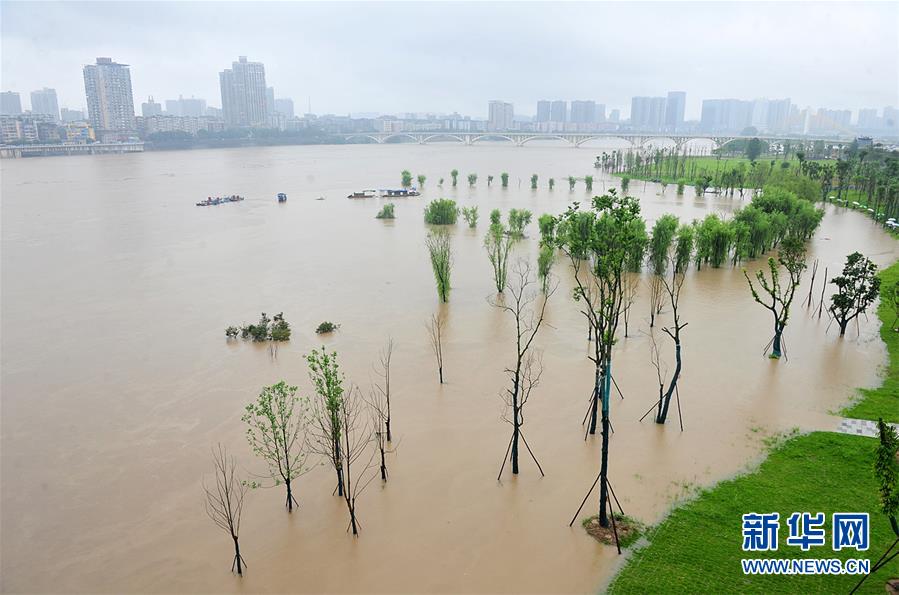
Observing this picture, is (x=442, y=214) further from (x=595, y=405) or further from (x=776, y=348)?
(x=595, y=405)

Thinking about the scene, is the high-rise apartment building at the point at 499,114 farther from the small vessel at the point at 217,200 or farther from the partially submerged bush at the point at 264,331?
the partially submerged bush at the point at 264,331

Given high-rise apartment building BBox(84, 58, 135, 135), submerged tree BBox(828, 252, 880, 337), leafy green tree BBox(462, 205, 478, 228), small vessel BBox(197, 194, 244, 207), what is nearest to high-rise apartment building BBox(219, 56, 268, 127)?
high-rise apartment building BBox(84, 58, 135, 135)

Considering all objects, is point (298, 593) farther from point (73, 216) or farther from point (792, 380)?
point (73, 216)

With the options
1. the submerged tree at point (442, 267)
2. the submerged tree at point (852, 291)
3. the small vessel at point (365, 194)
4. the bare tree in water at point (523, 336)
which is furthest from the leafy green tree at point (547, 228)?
the small vessel at point (365, 194)

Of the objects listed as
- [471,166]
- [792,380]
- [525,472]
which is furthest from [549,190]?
[525,472]

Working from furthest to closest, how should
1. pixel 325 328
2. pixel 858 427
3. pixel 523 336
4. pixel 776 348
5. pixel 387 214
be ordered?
1. pixel 387 214
2. pixel 325 328
3. pixel 523 336
4. pixel 776 348
5. pixel 858 427

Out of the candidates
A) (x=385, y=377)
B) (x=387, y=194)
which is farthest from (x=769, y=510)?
(x=387, y=194)
